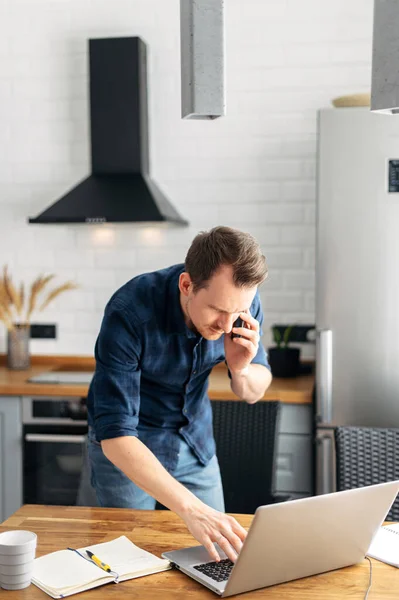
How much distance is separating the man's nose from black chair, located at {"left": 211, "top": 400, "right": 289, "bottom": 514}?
0.91 m

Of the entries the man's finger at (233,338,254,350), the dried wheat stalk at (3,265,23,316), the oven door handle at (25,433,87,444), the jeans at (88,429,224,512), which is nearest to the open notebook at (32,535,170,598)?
the jeans at (88,429,224,512)

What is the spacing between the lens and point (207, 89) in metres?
1.47

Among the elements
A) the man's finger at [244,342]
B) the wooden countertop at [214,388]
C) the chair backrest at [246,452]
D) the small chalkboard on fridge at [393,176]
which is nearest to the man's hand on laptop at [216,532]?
the man's finger at [244,342]

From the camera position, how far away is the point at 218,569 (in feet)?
5.32

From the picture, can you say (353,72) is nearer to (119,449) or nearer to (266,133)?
(266,133)

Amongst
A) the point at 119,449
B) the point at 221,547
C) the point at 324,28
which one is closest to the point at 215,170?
the point at 324,28

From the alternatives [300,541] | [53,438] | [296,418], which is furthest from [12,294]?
[300,541]

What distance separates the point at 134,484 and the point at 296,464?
133cm

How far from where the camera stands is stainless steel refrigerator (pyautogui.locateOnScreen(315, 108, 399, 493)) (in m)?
3.14

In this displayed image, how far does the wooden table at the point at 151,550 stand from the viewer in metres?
1.53

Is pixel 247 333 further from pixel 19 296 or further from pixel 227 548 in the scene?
pixel 19 296

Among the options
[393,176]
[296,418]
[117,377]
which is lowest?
[296,418]

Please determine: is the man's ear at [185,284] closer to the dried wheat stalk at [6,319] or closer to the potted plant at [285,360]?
the potted plant at [285,360]

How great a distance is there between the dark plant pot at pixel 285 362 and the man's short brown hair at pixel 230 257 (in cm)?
183
